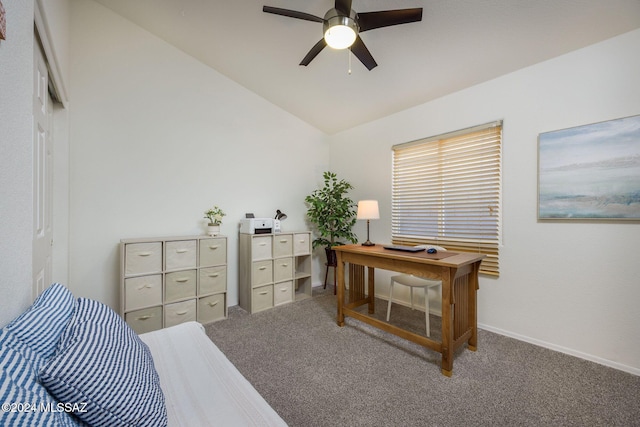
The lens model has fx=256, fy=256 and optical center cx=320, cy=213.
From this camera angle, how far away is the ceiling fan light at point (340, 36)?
1724mm

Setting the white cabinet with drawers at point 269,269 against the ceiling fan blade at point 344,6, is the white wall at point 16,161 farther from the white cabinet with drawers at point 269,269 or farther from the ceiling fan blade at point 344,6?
the white cabinet with drawers at point 269,269

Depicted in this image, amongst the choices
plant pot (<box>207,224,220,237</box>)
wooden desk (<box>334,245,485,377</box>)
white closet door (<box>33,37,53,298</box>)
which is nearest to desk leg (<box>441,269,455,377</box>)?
wooden desk (<box>334,245,485,377</box>)

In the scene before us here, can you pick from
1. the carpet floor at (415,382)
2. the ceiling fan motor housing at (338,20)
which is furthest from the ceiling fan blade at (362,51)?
the carpet floor at (415,382)

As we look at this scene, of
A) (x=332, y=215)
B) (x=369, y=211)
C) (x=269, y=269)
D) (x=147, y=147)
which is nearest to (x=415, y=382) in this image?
(x=369, y=211)

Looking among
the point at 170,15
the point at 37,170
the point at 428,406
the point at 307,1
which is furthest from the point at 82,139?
the point at 428,406

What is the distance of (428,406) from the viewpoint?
1.63m

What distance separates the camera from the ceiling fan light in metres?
1.72

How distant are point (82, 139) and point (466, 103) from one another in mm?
3898

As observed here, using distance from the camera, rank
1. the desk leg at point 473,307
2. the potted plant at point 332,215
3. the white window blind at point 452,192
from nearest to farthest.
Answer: the desk leg at point 473,307 → the white window blind at point 452,192 → the potted plant at point 332,215

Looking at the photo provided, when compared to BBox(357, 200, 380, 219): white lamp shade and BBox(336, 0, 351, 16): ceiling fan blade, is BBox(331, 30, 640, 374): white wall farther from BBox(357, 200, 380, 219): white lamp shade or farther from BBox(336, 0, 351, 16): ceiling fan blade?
BBox(336, 0, 351, 16): ceiling fan blade

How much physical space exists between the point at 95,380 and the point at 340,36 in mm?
2126

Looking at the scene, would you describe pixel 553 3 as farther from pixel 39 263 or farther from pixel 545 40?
pixel 39 263

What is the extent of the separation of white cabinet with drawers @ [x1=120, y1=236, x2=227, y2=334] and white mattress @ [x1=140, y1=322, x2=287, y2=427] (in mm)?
1234

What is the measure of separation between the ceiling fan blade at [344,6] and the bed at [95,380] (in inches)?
83.1
